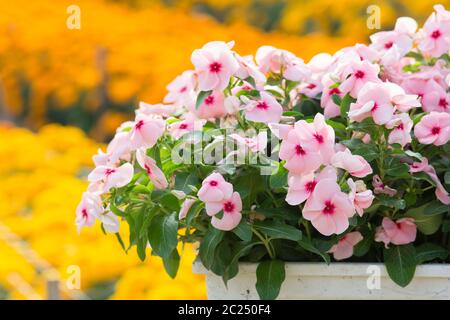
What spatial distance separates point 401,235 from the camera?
1.46 m

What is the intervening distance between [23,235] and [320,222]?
2.05 metres

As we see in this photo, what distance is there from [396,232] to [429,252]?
69mm

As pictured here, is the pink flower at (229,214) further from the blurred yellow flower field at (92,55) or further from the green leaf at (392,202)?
the blurred yellow flower field at (92,55)

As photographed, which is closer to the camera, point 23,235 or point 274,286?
point 274,286

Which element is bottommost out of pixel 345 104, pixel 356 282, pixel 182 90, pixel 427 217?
pixel 356 282

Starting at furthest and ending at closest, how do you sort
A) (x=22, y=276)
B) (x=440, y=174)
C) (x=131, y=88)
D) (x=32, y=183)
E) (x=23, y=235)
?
(x=131, y=88), (x=32, y=183), (x=23, y=235), (x=22, y=276), (x=440, y=174)

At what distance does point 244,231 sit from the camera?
54.7 inches

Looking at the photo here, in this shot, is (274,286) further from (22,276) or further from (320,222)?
(22,276)

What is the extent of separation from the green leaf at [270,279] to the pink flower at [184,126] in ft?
0.95

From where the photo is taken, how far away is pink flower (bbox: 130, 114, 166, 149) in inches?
57.5

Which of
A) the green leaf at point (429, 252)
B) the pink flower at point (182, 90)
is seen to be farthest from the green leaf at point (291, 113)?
the green leaf at point (429, 252)

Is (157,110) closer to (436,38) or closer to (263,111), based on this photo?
(263,111)

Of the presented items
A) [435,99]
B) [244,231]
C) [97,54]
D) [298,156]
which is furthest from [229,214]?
[97,54]
